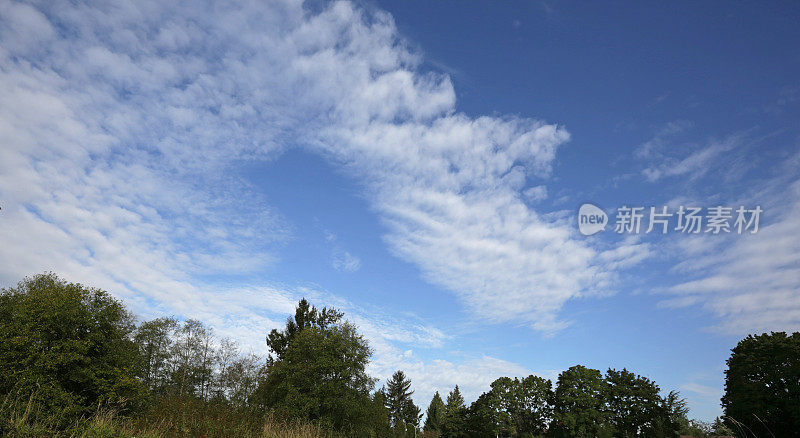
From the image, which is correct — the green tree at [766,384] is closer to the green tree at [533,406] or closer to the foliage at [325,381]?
the green tree at [533,406]

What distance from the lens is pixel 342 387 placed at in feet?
114

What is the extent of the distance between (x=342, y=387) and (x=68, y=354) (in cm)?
1888

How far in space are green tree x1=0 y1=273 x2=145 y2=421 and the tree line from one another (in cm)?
5

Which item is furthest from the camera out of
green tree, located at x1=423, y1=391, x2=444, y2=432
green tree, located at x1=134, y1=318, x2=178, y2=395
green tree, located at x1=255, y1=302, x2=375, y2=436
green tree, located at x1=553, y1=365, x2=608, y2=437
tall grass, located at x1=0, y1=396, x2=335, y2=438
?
green tree, located at x1=423, y1=391, x2=444, y2=432

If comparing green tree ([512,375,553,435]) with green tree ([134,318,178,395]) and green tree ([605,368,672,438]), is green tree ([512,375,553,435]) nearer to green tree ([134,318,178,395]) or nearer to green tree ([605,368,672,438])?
green tree ([605,368,672,438])

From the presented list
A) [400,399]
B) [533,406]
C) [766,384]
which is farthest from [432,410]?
[766,384]

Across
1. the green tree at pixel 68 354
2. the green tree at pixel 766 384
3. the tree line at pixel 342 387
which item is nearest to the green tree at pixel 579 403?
the tree line at pixel 342 387

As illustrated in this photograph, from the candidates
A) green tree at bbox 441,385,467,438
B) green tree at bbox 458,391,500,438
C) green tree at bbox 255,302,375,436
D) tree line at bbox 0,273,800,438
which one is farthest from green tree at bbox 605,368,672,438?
green tree at bbox 255,302,375,436

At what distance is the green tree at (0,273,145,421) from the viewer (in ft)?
67.9

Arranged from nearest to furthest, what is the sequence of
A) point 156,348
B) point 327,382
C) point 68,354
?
1. point 68,354
2. point 327,382
3. point 156,348

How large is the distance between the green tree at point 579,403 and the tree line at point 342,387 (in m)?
0.07

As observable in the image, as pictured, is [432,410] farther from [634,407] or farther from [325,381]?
[634,407]

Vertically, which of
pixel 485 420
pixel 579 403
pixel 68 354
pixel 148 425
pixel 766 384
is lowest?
pixel 148 425

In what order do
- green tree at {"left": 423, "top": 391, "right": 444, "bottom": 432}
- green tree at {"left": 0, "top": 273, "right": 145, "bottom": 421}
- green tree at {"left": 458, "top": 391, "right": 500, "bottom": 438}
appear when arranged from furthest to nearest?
green tree at {"left": 423, "top": 391, "right": 444, "bottom": 432}, green tree at {"left": 458, "top": 391, "right": 500, "bottom": 438}, green tree at {"left": 0, "top": 273, "right": 145, "bottom": 421}
